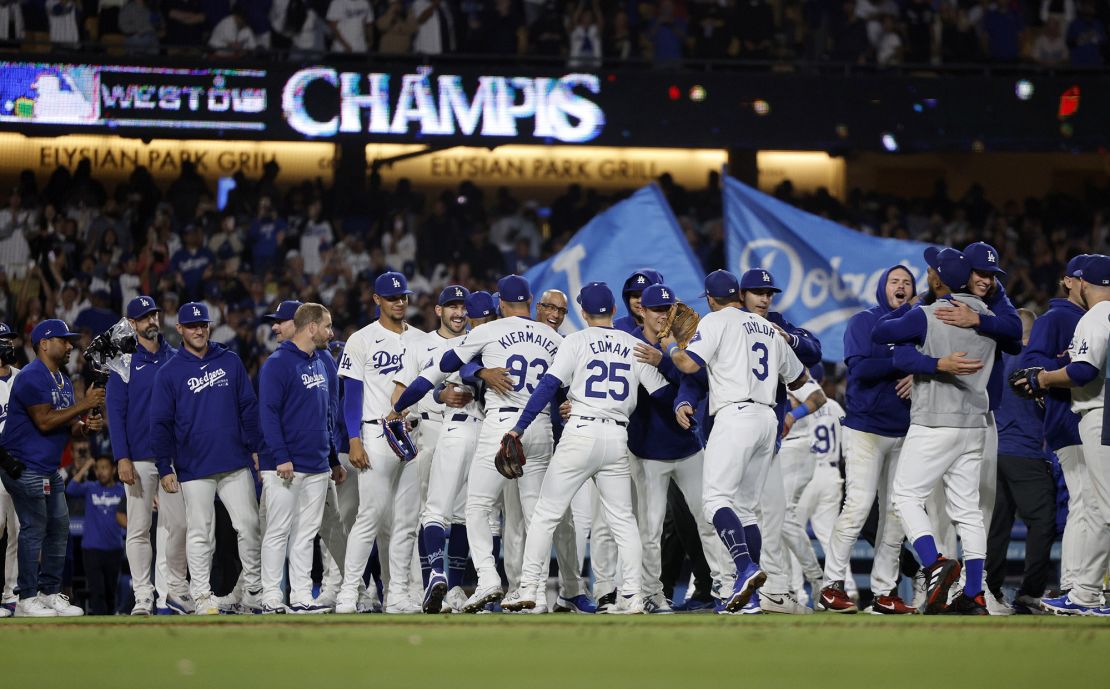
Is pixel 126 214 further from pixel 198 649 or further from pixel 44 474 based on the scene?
pixel 198 649

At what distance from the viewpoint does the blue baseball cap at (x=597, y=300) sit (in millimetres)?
9547

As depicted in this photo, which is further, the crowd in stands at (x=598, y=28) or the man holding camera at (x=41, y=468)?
the crowd in stands at (x=598, y=28)

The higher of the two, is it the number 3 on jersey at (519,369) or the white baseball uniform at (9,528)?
the number 3 on jersey at (519,369)

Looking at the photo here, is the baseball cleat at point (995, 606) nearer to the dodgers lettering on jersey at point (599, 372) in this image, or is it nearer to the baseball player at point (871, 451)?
the baseball player at point (871, 451)

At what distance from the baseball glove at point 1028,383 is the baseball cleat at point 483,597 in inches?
143

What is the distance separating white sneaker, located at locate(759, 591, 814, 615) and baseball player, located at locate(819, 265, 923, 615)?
0.20m

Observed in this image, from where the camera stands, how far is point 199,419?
10.1 metres

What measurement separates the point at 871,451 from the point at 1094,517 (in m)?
1.47

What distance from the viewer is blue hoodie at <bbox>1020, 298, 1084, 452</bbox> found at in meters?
9.55

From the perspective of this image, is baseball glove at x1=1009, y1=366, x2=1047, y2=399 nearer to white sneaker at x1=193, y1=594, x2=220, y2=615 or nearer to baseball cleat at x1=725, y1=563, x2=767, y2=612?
baseball cleat at x1=725, y1=563, x2=767, y2=612

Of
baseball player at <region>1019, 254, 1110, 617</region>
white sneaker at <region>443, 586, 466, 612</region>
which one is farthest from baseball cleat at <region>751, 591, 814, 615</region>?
white sneaker at <region>443, 586, 466, 612</region>

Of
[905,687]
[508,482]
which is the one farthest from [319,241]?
[905,687]

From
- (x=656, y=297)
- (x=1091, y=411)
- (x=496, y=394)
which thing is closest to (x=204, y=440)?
(x=496, y=394)

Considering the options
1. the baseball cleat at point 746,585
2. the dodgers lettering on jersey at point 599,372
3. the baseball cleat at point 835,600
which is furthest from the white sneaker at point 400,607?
the baseball cleat at point 835,600
